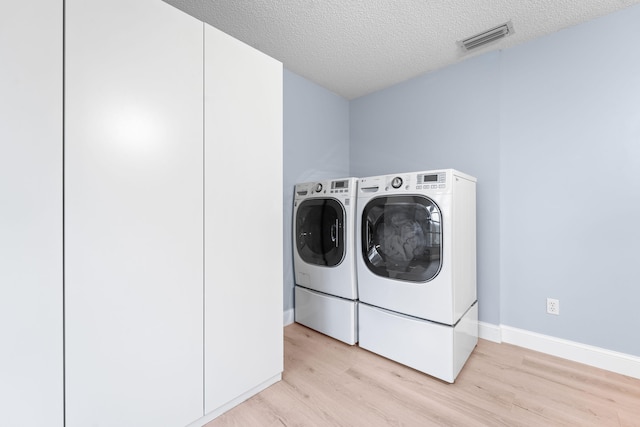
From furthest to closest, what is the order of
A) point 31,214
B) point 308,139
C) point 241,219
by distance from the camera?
point 308,139, point 241,219, point 31,214

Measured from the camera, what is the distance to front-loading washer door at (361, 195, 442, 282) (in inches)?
66.9

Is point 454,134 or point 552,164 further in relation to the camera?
point 454,134

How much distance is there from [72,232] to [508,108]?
2.80 m

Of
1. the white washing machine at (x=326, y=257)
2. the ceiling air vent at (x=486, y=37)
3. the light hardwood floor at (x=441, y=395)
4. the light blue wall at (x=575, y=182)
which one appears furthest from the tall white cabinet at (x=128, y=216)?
the light blue wall at (x=575, y=182)

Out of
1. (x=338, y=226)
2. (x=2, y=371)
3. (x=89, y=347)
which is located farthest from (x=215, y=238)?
(x=338, y=226)

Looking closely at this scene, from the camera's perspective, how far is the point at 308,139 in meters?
2.76

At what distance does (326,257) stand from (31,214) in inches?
67.4

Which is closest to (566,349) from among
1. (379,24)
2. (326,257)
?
(326,257)

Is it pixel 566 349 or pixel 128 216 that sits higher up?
pixel 128 216

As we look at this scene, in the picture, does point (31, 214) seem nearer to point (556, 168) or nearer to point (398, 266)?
point (398, 266)

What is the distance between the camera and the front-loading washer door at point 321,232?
2.15 metres

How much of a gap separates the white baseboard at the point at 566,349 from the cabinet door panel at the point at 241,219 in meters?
1.72

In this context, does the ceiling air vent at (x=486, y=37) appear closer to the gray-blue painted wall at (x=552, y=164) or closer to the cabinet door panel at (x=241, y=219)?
the gray-blue painted wall at (x=552, y=164)

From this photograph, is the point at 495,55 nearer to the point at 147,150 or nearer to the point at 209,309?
the point at 147,150
